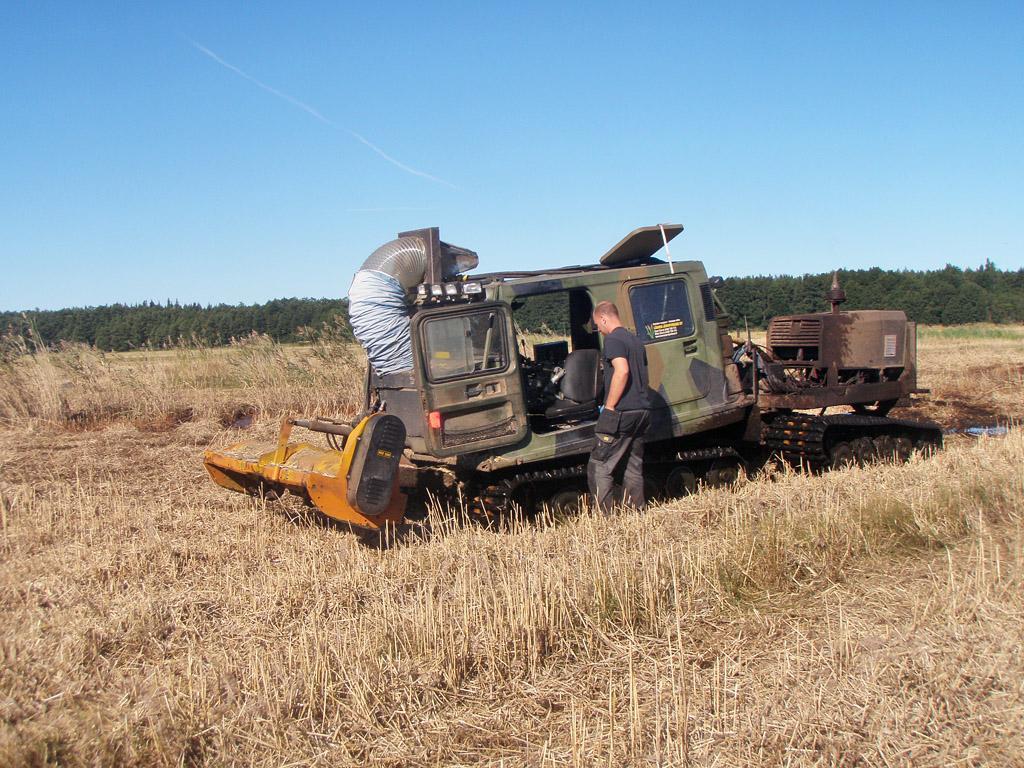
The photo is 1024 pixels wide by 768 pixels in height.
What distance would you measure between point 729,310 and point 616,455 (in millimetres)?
28646

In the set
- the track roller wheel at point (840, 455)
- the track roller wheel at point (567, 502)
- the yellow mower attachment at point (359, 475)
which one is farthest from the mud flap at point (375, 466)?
the track roller wheel at point (840, 455)

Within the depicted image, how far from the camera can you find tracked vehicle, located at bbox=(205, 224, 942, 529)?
725 cm

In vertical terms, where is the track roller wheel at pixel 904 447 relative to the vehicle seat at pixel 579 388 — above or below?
below

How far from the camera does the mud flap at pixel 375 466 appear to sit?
6.57 m

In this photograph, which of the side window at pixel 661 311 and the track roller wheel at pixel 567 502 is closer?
the track roller wheel at pixel 567 502

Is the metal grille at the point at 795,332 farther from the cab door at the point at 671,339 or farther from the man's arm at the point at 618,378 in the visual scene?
the man's arm at the point at 618,378

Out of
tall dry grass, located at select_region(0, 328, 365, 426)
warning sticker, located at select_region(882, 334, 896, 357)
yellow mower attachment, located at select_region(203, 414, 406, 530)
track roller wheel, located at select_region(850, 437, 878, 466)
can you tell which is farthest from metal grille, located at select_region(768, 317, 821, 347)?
tall dry grass, located at select_region(0, 328, 365, 426)

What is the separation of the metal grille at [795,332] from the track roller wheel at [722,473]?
2.02m

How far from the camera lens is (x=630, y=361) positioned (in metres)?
7.35

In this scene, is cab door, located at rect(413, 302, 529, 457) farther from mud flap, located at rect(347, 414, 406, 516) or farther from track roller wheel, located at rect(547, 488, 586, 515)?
track roller wheel, located at rect(547, 488, 586, 515)

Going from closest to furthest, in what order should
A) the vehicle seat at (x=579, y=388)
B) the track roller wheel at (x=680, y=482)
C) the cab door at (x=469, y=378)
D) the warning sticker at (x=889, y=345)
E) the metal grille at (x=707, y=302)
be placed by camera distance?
the cab door at (x=469, y=378) → the vehicle seat at (x=579, y=388) → the track roller wheel at (x=680, y=482) → the metal grille at (x=707, y=302) → the warning sticker at (x=889, y=345)

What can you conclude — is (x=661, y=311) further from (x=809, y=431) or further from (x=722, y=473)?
(x=809, y=431)

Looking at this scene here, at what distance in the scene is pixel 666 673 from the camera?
4398 millimetres

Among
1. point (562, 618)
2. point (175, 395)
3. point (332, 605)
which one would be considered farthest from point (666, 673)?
point (175, 395)
